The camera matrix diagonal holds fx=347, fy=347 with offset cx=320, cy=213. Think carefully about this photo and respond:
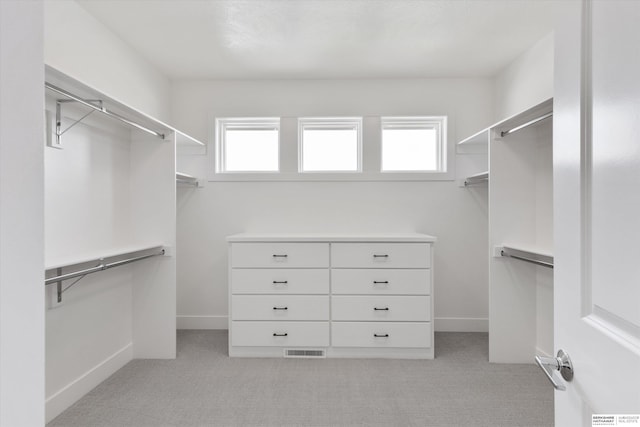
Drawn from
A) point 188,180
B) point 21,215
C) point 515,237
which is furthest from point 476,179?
point 21,215

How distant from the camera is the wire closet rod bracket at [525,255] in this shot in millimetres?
2104

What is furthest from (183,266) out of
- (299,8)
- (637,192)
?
(637,192)

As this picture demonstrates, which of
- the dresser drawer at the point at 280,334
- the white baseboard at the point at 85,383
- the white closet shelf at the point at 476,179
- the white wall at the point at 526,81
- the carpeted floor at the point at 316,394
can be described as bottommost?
the carpeted floor at the point at 316,394

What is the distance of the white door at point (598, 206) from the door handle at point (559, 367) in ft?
0.04

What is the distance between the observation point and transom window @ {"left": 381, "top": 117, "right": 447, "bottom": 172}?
3438mm

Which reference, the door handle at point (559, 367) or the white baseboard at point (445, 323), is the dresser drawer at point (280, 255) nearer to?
the white baseboard at point (445, 323)

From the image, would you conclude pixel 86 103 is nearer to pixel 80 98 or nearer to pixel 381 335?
pixel 80 98

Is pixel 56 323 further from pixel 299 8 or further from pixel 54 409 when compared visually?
pixel 299 8

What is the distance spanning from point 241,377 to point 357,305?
98cm

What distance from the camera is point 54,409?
1934 millimetres

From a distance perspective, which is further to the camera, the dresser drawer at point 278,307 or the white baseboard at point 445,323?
the white baseboard at point 445,323

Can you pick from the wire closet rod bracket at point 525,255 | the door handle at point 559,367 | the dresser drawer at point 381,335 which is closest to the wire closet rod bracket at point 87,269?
the dresser drawer at point 381,335

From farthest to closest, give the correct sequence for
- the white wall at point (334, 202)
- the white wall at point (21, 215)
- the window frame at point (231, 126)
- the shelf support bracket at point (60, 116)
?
the window frame at point (231, 126) → the white wall at point (334, 202) → the shelf support bracket at point (60, 116) → the white wall at point (21, 215)

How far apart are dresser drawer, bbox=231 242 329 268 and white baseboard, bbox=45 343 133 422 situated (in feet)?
3.39
